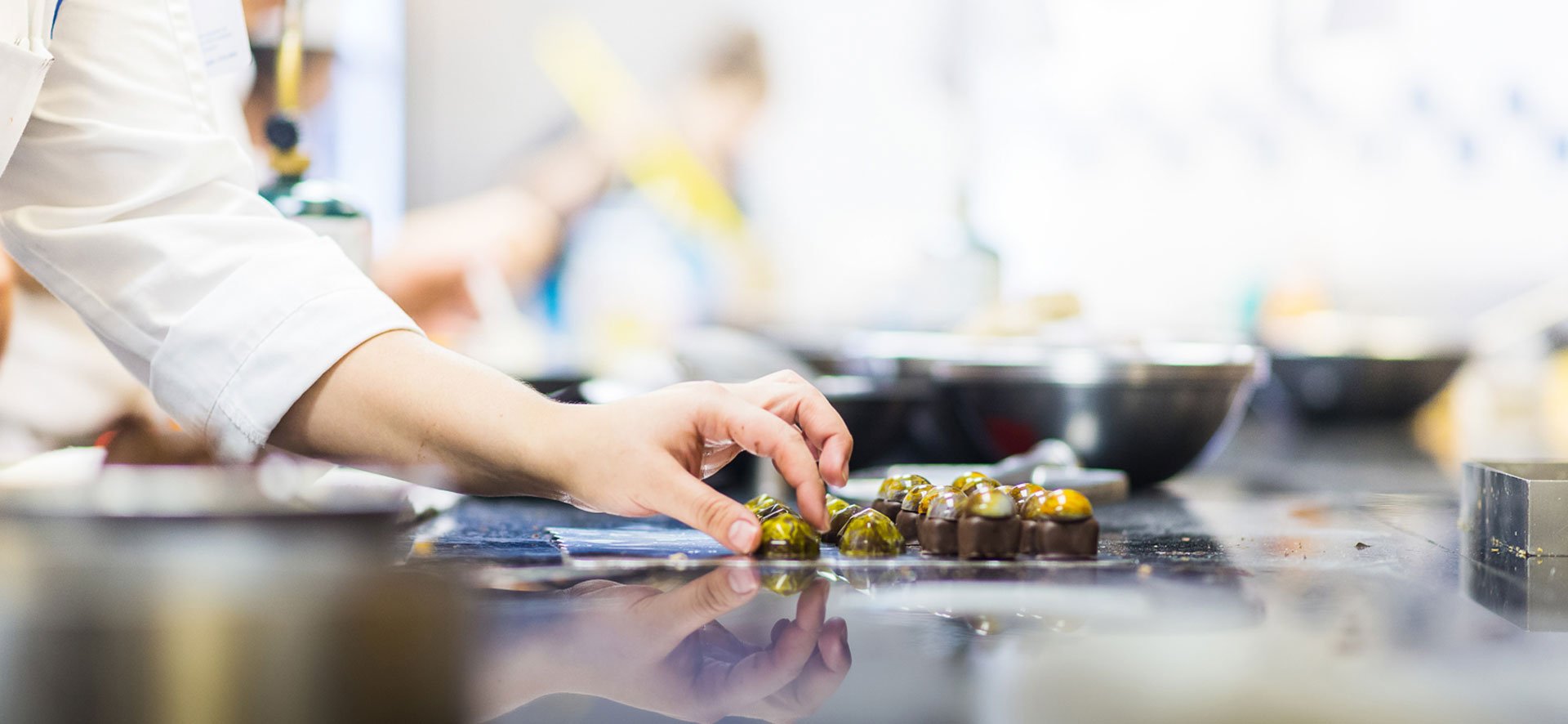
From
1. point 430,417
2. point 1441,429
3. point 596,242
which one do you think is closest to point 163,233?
point 430,417

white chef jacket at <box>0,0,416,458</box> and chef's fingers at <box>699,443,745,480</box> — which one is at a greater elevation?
white chef jacket at <box>0,0,416,458</box>

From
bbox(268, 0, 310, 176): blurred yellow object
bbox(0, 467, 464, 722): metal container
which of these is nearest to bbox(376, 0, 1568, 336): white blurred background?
bbox(268, 0, 310, 176): blurred yellow object

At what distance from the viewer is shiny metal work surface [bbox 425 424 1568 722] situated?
1.28 ft

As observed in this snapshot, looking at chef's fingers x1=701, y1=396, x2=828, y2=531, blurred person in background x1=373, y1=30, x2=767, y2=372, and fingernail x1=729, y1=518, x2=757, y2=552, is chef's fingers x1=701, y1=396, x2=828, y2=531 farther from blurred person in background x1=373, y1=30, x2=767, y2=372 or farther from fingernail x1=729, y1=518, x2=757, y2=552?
blurred person in background x1=373, y1=30, x2=767, y2=372

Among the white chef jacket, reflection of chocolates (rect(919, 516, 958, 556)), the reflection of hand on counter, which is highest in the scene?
the white chef jacket

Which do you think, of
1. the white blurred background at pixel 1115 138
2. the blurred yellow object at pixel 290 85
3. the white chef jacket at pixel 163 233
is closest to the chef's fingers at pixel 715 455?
the white chef jacket at pixel 163 233

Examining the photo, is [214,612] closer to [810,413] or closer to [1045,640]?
[1045,640]


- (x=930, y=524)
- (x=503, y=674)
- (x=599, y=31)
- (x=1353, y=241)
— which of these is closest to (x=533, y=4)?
(x=599, y=31)

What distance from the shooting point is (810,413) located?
785 millimetres

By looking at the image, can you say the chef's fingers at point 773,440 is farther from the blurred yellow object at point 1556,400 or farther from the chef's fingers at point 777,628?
the blurred yellow object at point 1556,400

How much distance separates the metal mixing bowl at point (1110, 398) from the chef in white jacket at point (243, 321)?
0.57 meters

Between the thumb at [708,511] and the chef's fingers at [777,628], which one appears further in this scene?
the thumb at [708,511]

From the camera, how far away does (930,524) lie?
0.69 metres

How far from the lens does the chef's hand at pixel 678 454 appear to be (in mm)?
690
